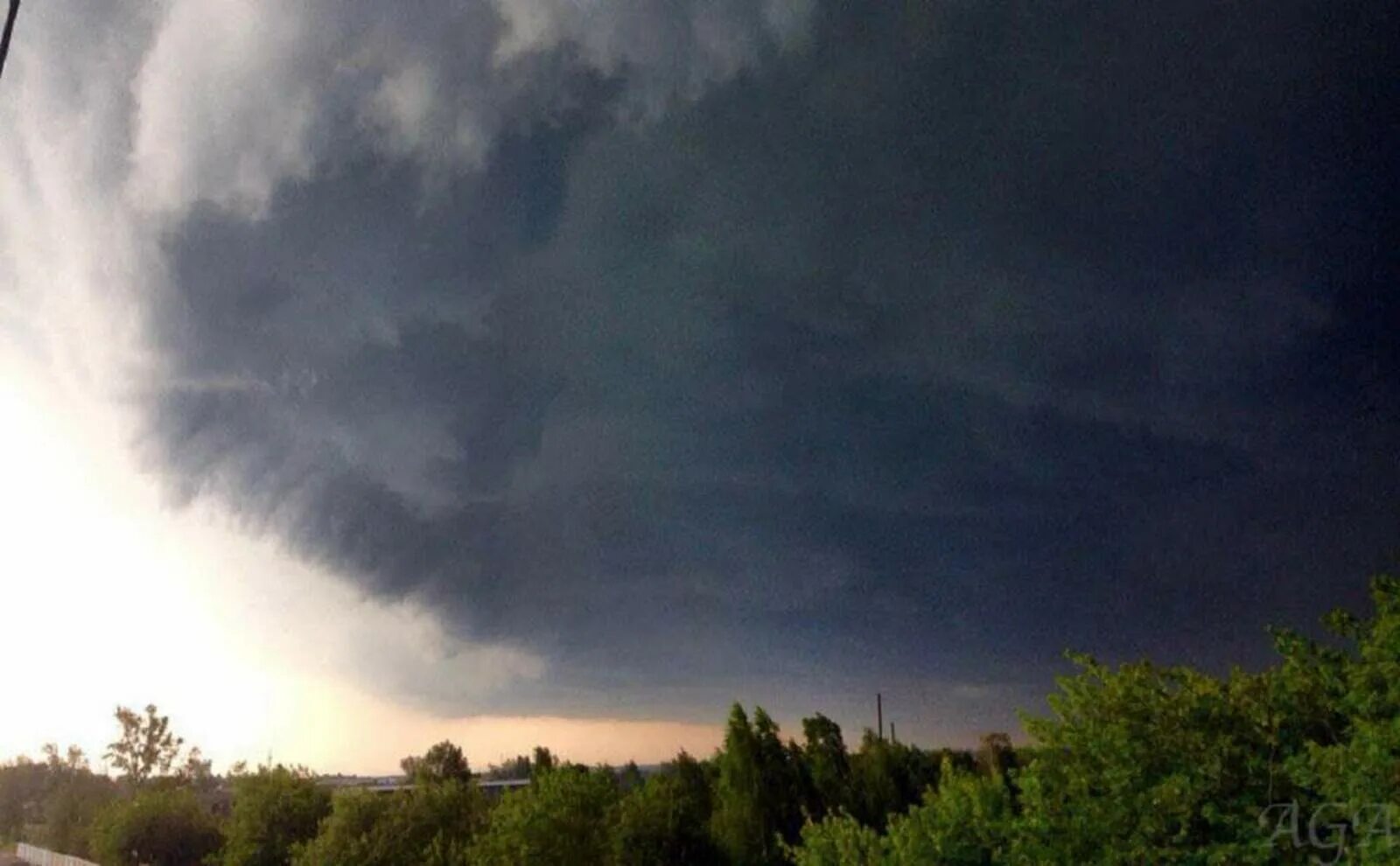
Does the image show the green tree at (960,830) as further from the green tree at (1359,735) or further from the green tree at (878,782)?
the green tree at (878,782)

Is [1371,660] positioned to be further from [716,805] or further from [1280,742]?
[716,805]

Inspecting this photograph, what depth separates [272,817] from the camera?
39.8 metres

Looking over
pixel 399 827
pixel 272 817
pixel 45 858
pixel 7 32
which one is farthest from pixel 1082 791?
pixel 45 858

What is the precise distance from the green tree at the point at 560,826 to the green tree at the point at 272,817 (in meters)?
16.8

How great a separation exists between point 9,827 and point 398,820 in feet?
Answer: 298

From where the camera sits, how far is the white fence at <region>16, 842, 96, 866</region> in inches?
2034

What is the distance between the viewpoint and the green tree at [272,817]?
39.2 meters

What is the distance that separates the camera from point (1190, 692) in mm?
14719

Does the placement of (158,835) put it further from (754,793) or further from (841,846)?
(841,846)

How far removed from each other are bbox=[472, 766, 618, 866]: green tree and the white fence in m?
33.8

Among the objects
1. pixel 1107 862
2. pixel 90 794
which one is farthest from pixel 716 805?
pixel 90 794

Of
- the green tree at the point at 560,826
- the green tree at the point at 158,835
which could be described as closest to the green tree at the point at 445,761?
the green tree at the point at 158,835

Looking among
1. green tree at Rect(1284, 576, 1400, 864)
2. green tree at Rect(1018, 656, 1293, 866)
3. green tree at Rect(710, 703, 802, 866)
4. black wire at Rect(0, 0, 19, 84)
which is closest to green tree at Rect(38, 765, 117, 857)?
green tree at Rect(710, 703, 802, 866)

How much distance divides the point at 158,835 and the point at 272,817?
15715mm
